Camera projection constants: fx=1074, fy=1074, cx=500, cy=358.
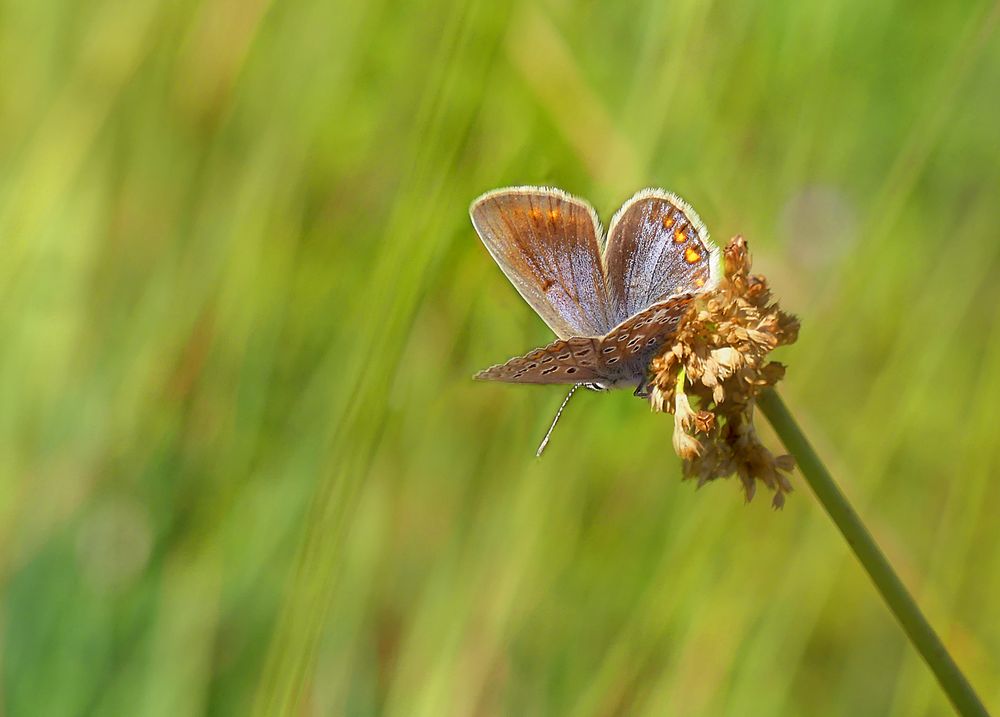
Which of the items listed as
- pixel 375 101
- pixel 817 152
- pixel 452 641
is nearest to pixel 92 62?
pixel 375 101

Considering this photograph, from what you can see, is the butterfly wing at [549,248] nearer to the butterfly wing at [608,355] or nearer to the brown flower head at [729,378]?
the butterfly wing at [608,355]

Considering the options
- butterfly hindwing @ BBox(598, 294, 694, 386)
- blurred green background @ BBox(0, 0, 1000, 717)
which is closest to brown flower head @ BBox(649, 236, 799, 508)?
butterfly hindwing @ BBox(598, 294, 694, 386)

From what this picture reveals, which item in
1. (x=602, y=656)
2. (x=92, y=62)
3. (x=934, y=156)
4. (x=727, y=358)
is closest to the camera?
(x=727, y=358)

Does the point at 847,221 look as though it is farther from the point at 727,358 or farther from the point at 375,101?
the point at 727,358

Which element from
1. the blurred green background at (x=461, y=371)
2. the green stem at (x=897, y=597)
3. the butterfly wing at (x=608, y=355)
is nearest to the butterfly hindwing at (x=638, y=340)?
the butterfly wing at (x=608, y=355)

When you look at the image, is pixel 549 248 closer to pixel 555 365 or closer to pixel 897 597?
pixel 555 365

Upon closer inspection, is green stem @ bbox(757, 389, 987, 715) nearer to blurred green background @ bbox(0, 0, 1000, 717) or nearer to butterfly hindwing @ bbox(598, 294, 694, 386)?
butterfly hindwing @ bbox(598, 294, 694, 386)

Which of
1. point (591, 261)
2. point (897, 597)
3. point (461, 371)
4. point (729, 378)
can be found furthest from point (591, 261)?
point (461, 371)
